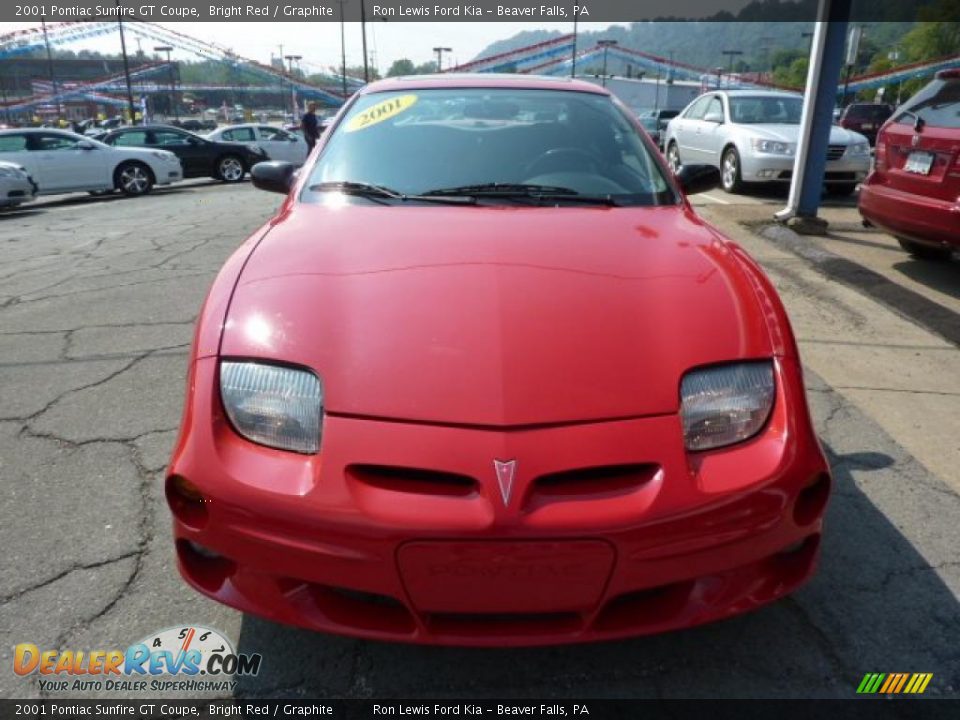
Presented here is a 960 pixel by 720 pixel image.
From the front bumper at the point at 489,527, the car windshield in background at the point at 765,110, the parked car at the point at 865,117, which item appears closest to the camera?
the front bumper at the point at 489,527

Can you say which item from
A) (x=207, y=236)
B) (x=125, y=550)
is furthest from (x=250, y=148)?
(x=125, y=550)

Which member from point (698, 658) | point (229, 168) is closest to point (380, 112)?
point (698, 658)

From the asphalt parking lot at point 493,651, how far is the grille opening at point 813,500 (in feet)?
1.56

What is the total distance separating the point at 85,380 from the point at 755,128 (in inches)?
357

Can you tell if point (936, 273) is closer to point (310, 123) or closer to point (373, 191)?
point (373, 191)

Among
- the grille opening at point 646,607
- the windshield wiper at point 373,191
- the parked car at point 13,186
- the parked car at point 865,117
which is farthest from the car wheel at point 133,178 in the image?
the parked car at point 865,117

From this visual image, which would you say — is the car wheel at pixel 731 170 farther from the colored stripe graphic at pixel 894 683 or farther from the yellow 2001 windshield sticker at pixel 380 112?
the colored stripe graphic at pixel 894 683

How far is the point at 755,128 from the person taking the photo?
9.50 meters

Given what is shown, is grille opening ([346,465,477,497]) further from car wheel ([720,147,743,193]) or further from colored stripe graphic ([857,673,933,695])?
car wheel ([720,147,743,193])

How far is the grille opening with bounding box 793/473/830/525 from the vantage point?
1.59m

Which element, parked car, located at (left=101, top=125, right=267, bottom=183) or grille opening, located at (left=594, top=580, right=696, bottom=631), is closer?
grille opening, located at (left=594, top=580, right=696, bottom=631)

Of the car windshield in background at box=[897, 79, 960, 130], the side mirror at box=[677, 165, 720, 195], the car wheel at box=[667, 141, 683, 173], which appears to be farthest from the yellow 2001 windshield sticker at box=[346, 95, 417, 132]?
the car wheel at box=[667, 141, 683, 173]

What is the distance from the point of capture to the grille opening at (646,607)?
1.49m

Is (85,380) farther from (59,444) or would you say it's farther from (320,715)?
(320,715)
